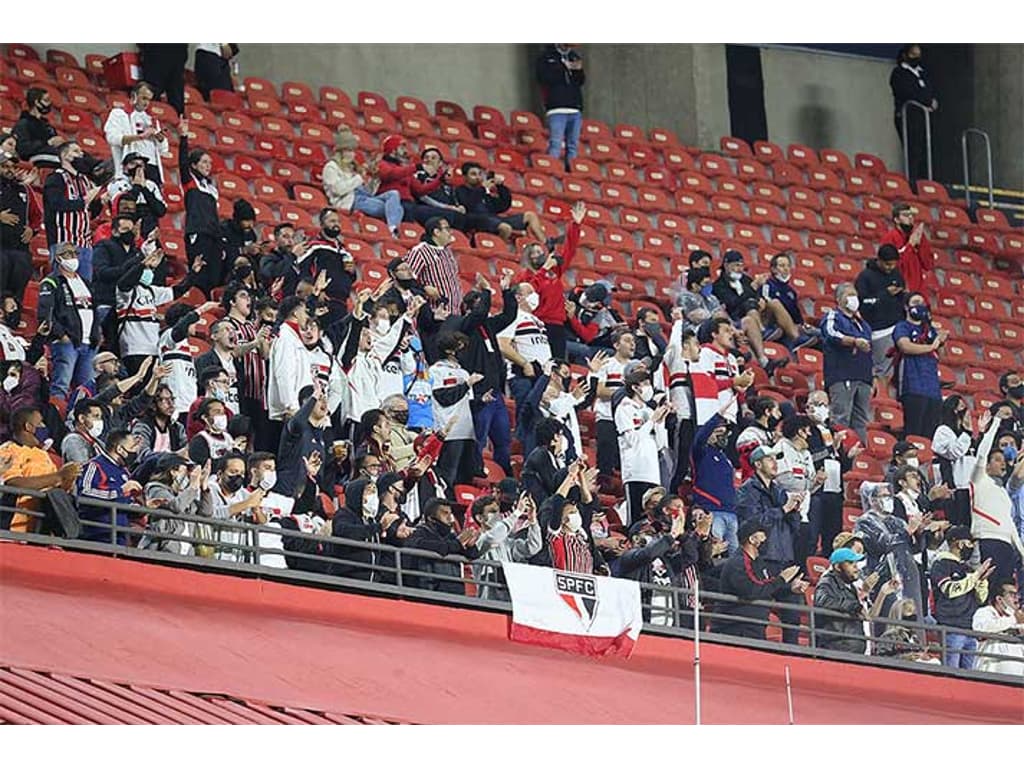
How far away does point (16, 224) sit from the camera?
1051cm

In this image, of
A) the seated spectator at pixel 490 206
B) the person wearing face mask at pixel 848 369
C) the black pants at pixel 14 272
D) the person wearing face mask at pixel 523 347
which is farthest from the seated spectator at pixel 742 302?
the black pants at pixel 14 272

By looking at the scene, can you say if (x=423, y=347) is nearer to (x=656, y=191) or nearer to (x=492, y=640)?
(x=492, y=640)

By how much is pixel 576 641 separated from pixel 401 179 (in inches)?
111

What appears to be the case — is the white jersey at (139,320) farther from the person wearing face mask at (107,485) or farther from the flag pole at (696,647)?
the flag pole at (696,647)

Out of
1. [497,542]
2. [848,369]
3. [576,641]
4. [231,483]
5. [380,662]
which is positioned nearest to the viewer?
[231,483]

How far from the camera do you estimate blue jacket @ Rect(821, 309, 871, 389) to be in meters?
12.2

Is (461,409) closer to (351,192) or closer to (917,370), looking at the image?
(351,192)

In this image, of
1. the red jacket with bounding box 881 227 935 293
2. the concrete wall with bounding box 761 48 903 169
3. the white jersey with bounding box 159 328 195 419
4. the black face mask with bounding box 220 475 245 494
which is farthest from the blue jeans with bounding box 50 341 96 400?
the concrete wall with bounding box 761 48 903 169

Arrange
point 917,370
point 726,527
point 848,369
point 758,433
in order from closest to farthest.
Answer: point 726,527 < point 758,433 < point 848,369 < point 917,370

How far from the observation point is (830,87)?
15.5 m

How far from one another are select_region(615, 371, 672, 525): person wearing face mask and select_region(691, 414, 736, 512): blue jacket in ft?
0.53

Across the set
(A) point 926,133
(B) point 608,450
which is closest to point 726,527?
(B) point 608,450
